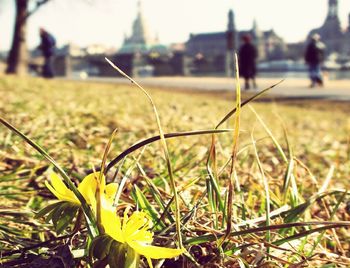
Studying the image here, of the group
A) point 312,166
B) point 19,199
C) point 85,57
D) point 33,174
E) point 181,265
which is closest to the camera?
point 181,265

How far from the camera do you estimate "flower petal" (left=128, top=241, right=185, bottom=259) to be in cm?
56

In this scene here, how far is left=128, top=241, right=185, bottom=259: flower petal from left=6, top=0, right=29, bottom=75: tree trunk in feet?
78.2

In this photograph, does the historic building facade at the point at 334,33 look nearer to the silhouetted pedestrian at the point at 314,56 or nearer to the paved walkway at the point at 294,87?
the paved walkway at the point at 294,87

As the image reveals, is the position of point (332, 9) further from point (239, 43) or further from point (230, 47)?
point (230, 47)

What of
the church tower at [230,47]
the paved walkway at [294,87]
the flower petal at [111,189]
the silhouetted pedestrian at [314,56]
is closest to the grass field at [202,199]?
the flower petal at [111,189]

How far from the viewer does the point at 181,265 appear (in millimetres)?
830

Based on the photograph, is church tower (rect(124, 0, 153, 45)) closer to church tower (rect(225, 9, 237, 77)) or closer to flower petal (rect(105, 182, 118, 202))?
church tower (rect(225, 9, 237, 77))

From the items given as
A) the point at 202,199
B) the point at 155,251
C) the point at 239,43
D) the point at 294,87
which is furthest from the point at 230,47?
the point at 239,43

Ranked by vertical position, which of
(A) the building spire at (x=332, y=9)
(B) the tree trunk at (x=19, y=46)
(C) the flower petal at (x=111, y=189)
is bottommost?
(C) the flower petal at (x=111, y=189)

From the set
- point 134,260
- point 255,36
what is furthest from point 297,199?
point 255,36

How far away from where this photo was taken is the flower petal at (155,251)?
562mm

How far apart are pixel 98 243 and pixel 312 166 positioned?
2.59 meters

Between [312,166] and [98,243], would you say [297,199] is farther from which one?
[312,166]

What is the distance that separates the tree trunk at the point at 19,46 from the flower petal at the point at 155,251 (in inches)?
938
